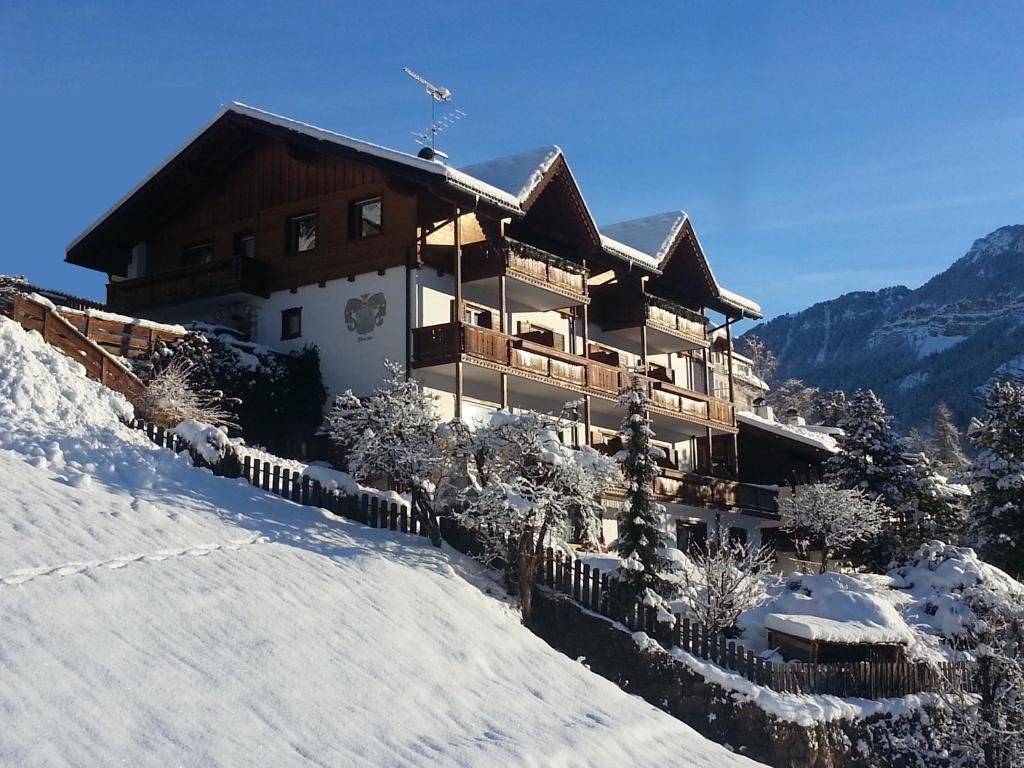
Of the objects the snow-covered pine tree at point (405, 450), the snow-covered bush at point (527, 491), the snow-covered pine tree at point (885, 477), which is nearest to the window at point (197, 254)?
the snow-covered pine tree at point (405, 450)

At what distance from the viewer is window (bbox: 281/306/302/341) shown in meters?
32.0

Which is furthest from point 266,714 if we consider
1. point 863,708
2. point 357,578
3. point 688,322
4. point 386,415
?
point 688,322

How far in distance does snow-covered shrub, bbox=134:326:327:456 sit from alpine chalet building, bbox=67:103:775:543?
2.70 feet

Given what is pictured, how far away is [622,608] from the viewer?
20.4 m

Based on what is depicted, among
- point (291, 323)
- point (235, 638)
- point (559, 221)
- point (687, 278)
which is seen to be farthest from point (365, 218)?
point (235, 638)

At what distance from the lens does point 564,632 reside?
19.9 m

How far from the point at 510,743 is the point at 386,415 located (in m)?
9.50

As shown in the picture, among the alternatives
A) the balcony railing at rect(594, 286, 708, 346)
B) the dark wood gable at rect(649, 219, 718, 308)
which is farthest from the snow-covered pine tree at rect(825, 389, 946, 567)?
the dark wood gable at rect(649, 219, 718, 308)

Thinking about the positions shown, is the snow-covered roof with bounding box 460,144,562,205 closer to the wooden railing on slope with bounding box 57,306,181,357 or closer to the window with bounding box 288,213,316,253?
the window with bounding box 288,213,316,253

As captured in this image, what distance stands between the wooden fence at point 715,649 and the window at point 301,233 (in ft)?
48.1

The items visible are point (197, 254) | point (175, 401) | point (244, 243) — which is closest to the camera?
point (175, 401)

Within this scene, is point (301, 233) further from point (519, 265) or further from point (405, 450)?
point (405, 450)

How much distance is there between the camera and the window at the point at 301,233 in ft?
107

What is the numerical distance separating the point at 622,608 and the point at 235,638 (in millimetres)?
8126
